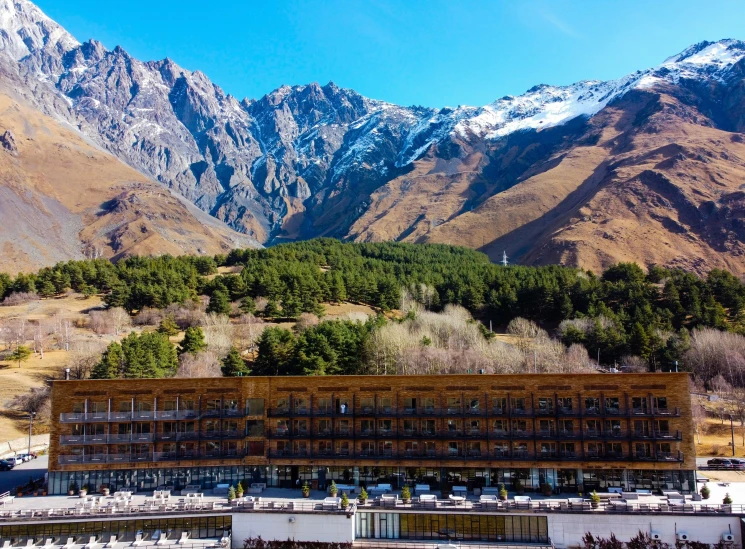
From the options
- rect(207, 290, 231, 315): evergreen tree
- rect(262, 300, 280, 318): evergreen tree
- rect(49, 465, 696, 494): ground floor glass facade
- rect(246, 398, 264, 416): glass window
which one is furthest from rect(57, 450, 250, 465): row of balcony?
rect(207, 290, 231, 315): evergreen tree

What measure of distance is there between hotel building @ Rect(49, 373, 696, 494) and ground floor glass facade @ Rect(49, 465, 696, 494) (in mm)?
74

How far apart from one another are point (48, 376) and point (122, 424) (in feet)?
126

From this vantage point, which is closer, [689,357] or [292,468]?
[292,468]

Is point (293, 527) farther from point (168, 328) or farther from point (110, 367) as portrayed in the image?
point (168, 328)

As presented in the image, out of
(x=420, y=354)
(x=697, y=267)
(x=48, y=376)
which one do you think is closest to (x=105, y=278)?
(x=48, y=376)

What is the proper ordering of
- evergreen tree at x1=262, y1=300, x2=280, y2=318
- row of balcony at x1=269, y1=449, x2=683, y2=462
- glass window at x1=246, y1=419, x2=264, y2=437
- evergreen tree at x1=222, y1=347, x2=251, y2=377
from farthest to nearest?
evergreen tree at x1=262, y1=300, x2=280, y2=318 < evergreen tree at x1=222, y1=347, x2=251, y2=377 < glass window at x1=246, y1=419, x2=264, y2=437 < row of balcony at x1=269, y1=449, x2=683, y2=462

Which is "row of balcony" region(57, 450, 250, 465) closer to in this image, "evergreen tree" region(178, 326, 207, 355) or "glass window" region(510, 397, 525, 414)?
"glass window" region(510, 397, 525, 414)

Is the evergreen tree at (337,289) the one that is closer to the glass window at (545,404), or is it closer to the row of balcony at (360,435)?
the row of balcony at (360,435)

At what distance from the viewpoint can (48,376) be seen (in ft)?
266

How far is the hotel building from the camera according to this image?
1839 inches

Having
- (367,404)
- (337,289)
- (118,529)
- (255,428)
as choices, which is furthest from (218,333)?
(118,529)

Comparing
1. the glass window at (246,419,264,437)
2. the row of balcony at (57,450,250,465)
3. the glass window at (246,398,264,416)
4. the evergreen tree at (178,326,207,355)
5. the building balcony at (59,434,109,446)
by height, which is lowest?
the row of balcony at (57,450,250,465)

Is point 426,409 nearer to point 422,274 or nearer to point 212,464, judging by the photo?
point 212,464

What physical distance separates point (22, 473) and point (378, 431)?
2997cm
